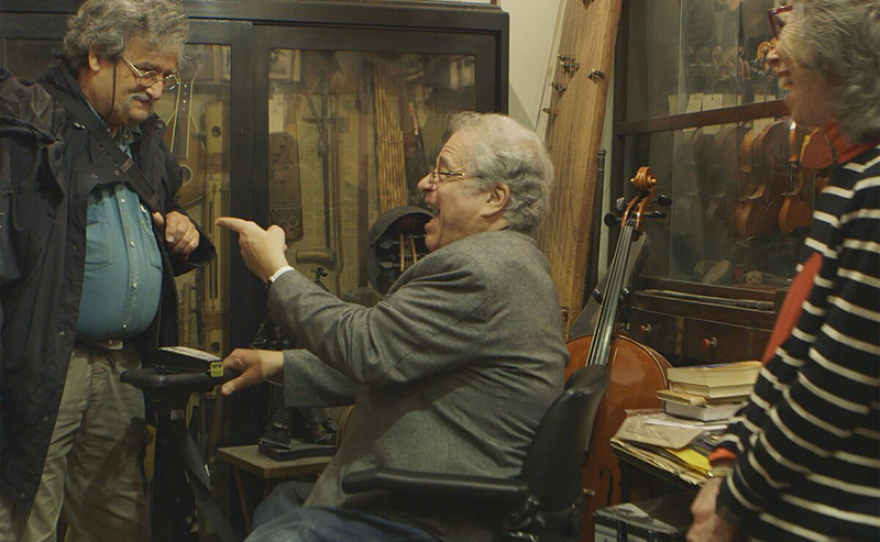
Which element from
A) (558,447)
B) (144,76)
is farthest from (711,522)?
(144,76)

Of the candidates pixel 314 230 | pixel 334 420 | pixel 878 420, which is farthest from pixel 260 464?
pixel 878 420

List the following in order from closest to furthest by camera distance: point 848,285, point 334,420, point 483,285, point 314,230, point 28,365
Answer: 1. point 848,285
2. point 483,285
3. point 28,365
4. point 334,420
5. point 314,230

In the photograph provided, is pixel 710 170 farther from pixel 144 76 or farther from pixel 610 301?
pixel 144 76

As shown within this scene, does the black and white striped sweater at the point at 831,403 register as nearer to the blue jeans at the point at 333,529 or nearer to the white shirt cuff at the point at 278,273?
the blue jeans at the point at 333,529

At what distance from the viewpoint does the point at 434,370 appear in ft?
5.78

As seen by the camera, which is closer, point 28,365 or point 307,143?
point 28,365

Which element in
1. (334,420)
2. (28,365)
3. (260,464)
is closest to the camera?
(28,365)

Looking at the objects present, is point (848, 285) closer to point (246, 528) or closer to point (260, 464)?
point (260, 464)

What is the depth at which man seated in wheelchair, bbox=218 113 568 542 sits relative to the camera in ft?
5.76

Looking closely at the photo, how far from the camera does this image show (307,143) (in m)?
3.42

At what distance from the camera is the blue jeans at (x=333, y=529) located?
1.75 metres

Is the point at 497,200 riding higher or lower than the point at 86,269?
higher

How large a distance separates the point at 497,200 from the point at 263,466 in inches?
55.8

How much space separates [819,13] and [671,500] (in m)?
1.40
